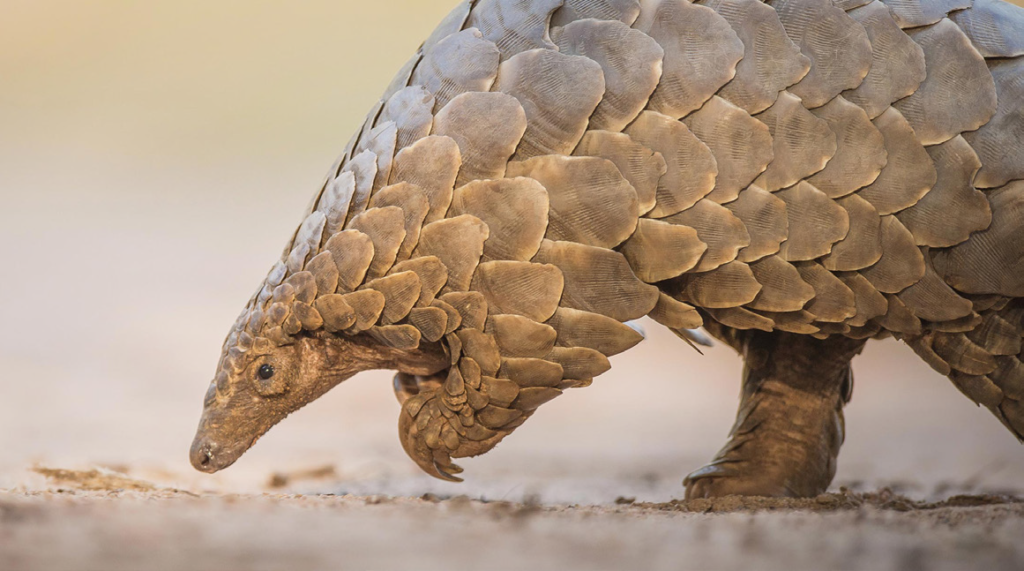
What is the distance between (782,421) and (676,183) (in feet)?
3.87

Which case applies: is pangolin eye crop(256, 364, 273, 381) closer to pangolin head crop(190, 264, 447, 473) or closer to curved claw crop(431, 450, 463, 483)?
pangolin head crop(190, 264, 447, 473)

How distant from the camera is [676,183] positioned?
2004 millimetres

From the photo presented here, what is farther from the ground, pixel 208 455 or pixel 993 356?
pixel 993 356

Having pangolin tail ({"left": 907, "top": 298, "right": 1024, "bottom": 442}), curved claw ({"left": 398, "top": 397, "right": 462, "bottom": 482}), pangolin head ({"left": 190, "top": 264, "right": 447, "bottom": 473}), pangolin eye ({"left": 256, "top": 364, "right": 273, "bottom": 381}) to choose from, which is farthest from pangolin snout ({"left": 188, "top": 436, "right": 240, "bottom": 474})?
pangolin tail ({"left": 907, "top": 298, "right": 1024, "bottom": 442})

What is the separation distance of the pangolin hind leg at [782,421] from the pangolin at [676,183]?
69 centimetres

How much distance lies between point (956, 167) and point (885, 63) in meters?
0.27

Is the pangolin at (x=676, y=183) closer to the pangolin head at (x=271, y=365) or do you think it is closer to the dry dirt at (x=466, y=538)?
the pangolin head at (x=271, y=365)

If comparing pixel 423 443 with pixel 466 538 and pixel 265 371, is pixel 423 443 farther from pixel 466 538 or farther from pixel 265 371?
pixel 466 538

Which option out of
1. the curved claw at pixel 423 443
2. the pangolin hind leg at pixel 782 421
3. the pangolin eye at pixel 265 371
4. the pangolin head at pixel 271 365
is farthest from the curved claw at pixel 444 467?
the pangolin hind leg at pixel 782 421

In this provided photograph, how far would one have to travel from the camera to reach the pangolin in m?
2.00

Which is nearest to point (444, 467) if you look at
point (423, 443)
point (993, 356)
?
point (423, 443)

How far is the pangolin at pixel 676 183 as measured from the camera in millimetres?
2004

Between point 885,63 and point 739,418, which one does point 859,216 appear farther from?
point 739,418

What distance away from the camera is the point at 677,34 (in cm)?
203
